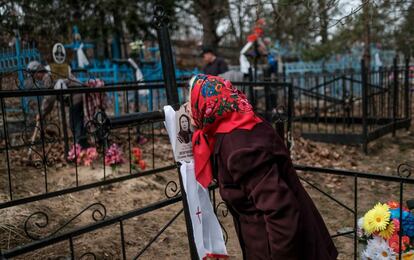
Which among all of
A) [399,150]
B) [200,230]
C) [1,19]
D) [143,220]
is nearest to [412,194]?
[399,150]

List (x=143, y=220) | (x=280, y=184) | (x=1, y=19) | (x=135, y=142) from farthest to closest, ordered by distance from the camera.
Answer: (x=1, y=19)
(x=135, y=142)
(x=143, y=220)
(x=280, y=184)

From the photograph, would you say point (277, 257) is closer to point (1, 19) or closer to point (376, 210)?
point (376, 210)

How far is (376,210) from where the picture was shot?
9.48ft

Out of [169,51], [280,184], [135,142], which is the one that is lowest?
[135,142]

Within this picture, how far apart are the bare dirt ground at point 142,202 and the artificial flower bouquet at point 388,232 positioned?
1.08m

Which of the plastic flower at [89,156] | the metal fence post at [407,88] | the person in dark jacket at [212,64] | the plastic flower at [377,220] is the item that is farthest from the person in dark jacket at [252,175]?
the metal fence post at [407,88]

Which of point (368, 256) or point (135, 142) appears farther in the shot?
point (135, 142)

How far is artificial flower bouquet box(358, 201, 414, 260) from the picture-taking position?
2.76 meters

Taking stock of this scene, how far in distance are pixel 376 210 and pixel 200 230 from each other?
1.48 metres

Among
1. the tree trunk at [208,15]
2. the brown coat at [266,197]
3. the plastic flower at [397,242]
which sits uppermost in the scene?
the tree trunk at [208,15]

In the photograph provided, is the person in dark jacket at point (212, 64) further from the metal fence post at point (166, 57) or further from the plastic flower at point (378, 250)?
the metal fence post at point (166, 57)

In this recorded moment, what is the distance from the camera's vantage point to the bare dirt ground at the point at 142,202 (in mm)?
3781

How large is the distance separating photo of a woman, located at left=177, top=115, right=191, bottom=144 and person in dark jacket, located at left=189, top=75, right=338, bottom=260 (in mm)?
47

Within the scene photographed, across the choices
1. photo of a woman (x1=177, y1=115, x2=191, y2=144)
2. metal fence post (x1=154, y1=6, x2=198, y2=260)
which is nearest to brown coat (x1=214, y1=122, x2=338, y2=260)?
photo of a woman (x1=177, y1=115, x2=191, y2=144)
